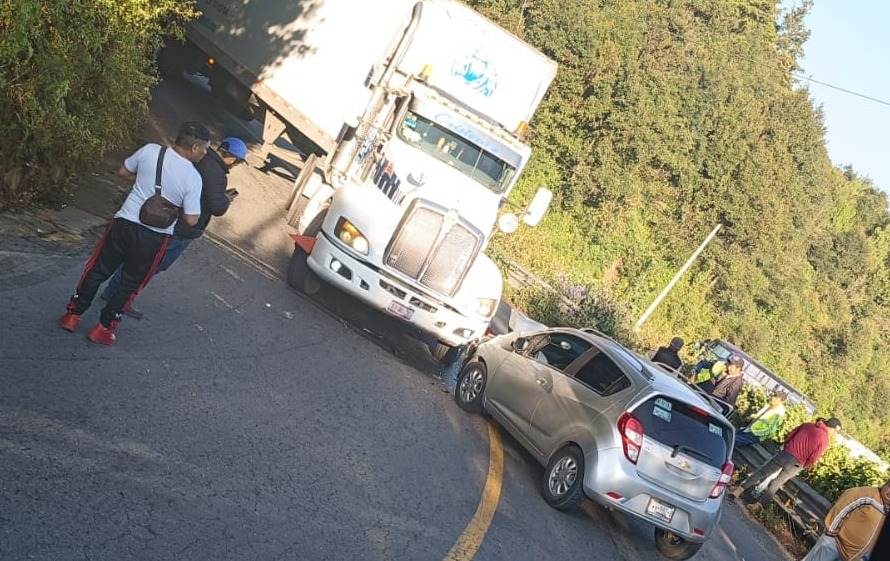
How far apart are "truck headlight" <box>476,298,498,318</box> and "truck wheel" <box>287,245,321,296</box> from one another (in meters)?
2.15

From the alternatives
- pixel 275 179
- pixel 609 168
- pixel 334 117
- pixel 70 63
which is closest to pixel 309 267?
pixel 70 63

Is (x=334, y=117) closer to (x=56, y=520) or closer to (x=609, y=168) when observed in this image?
(x=56, y=520)

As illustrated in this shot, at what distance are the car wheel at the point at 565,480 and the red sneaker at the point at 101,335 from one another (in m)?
4.21

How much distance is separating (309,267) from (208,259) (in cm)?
124

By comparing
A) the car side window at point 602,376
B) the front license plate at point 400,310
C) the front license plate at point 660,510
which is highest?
the car side window at point 602,376

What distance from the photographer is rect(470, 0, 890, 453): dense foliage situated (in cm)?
3262

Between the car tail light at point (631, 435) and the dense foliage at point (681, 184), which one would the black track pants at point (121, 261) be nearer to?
the car tail light at point (631, 435)

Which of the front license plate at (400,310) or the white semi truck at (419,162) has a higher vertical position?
the white semi truck at (419,162)

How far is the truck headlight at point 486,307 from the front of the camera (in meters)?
10.1

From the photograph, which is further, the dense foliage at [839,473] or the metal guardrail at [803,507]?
the dense foliage at [839,473]

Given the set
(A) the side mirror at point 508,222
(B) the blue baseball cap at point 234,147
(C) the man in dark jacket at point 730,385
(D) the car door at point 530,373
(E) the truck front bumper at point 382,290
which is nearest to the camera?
(B) the blue baseball cap at point 234,147

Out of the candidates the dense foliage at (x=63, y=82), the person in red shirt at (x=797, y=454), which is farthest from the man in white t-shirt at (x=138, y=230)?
the person in red shirt at (x=797, y=454)

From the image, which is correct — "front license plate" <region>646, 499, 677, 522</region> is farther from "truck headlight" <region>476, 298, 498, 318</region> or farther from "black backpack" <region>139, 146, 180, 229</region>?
"black backpack" <region>139, 146, 180, 229</region>

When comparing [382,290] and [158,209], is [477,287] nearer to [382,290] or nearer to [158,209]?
[382,290]
